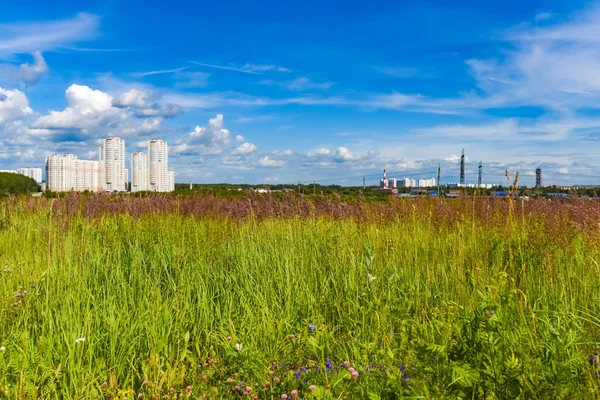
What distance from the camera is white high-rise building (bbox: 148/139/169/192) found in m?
43.7

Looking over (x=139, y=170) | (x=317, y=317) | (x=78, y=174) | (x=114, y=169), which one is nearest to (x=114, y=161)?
(x=114, y=169)

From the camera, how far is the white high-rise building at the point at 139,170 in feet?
145

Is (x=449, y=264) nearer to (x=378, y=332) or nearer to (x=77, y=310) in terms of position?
(x=378, y=332)

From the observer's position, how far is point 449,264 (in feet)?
14.2

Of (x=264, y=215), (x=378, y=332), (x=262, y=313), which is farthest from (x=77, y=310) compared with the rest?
(x=264, y=215)

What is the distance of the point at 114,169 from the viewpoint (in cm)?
3806

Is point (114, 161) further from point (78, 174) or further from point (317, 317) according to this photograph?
point (317, 317)

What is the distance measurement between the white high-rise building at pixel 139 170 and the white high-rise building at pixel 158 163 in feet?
1.99

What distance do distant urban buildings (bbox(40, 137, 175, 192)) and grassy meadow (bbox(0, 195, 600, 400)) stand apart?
2898cm

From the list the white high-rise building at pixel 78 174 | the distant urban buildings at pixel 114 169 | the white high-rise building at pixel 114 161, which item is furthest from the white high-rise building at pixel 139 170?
the white high-rise building at pixel 78 174

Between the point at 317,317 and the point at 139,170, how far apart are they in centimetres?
4624

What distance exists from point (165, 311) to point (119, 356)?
1.49 feet

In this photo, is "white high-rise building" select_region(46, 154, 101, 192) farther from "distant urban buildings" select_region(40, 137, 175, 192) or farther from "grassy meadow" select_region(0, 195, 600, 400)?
"grassy meadow" select_region(0, 195, 600, 400)

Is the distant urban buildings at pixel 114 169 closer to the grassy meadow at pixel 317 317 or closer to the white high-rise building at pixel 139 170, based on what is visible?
the white high-rise building at pixel 139 170
